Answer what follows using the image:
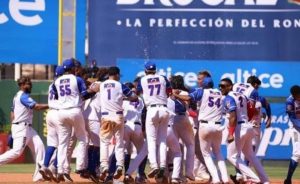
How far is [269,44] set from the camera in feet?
86.0

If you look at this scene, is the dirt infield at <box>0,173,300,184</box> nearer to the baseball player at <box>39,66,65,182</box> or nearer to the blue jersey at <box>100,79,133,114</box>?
the baseball player at <box>39,66,65,182</box>

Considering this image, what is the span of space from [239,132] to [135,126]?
1820 mm

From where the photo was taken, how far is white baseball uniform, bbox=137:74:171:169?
17672 mm

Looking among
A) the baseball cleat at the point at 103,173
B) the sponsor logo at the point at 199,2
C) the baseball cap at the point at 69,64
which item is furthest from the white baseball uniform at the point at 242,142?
the sponsor logo at the point at 199,2

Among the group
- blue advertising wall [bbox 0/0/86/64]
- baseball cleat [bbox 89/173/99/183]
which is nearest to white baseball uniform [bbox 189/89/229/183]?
baseball cleat [bbox 89/173/99/183]

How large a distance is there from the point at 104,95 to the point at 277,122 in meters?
9.82

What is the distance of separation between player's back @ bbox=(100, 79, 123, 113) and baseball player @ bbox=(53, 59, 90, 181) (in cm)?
30

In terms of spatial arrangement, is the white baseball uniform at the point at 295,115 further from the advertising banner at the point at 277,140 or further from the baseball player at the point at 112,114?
the advertising banner at the point at 277,140

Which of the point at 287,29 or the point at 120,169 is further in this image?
the point at 287,29

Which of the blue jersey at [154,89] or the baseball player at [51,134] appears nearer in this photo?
the baseball player at [51,134]

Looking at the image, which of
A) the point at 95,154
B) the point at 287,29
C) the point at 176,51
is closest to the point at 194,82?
the point at 176,51

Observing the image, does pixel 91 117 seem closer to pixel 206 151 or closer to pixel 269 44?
pixel 206 151

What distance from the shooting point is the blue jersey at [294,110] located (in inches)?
753

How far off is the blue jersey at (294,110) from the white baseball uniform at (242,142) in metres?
1.42
